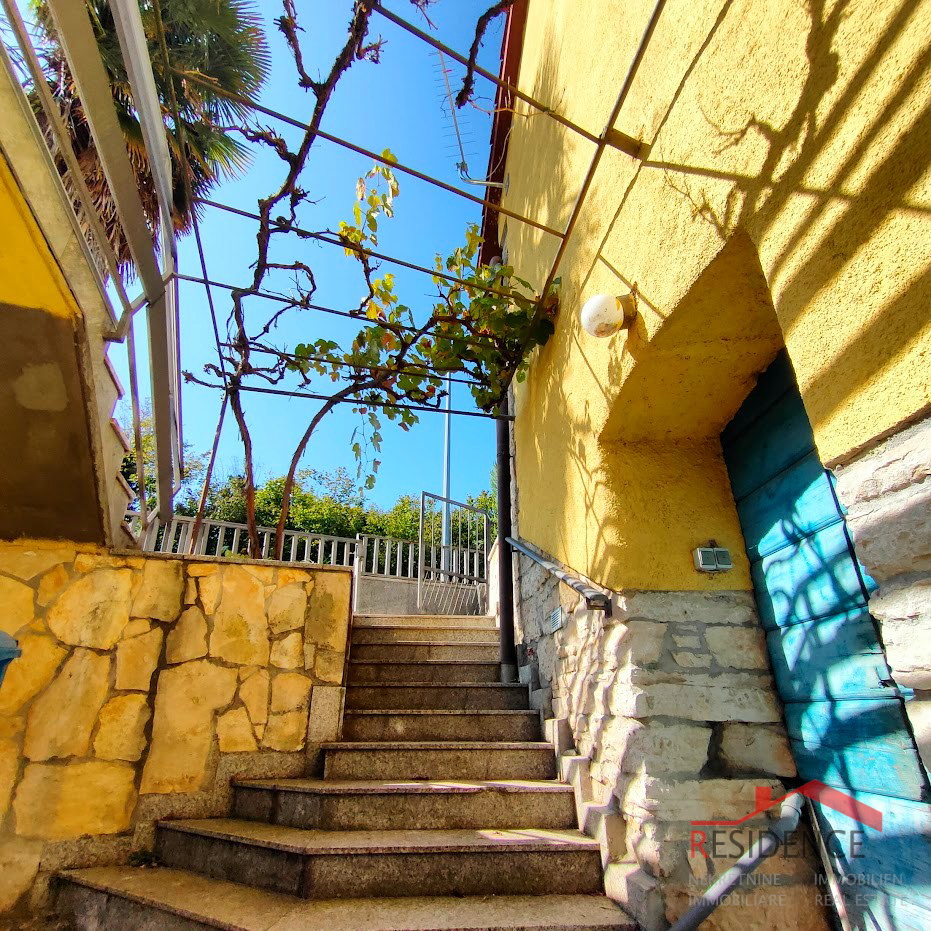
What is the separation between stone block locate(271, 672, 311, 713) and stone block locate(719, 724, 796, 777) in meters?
1.90

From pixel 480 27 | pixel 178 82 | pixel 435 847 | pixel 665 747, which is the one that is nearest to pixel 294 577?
pixel 435 847

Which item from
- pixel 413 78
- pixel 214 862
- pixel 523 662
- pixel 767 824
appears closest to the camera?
pixel 767 824

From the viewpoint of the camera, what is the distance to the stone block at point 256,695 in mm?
2502

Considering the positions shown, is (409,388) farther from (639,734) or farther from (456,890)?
(456,890)

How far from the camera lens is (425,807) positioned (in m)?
2.06

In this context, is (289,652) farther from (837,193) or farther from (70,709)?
(837,193)

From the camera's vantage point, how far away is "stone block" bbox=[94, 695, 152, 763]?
90.0 inches

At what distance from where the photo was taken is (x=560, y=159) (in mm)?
2809

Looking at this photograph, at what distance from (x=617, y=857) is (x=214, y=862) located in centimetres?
151

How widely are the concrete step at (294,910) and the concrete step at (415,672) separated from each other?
1217 millimetres

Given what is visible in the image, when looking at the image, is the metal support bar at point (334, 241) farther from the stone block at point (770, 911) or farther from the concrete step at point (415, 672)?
the stone block at point (770, 911)

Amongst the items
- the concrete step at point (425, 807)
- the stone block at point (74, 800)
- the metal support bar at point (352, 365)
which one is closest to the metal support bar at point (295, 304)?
the metal support bar at point (352, 365)

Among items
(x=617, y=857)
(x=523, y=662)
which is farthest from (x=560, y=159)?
(x=617, y=857)

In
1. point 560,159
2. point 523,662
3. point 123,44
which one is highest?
point 560,159
